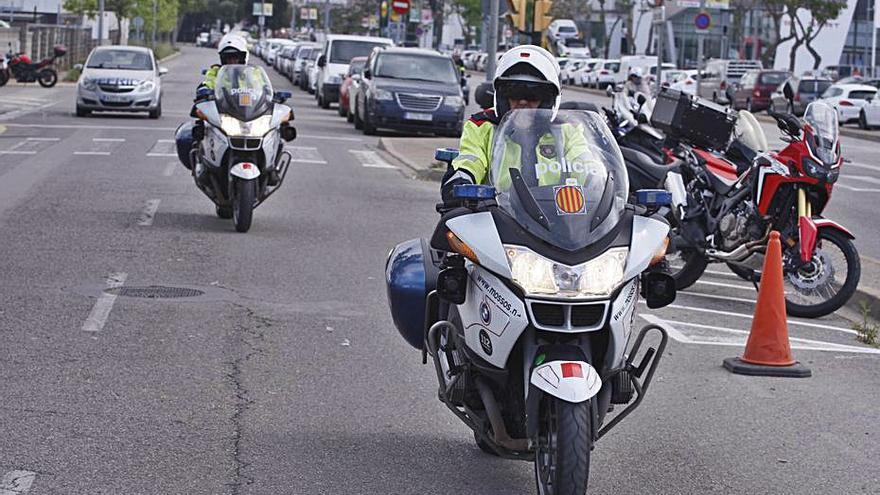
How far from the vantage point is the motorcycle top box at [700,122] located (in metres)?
12.7

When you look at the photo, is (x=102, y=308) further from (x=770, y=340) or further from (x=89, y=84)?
(x=89, y=84)

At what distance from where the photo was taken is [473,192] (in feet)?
19.1

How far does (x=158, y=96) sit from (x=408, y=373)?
25.0 m

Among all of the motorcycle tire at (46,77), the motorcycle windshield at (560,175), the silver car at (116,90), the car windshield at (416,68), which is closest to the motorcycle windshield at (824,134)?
the motorcycle windshield at (560,175)

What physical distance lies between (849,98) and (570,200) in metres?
42.9

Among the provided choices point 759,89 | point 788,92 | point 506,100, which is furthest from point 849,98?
point 506,100

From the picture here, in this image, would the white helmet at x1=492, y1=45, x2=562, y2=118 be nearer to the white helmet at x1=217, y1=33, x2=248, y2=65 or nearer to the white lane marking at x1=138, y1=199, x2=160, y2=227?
the white helmet at x1=217, y1=33, x2=248, y2=65

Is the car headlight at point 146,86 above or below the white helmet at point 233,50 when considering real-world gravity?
below

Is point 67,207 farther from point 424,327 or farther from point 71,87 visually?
point 71,87

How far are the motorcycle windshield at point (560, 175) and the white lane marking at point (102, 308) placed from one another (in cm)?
409

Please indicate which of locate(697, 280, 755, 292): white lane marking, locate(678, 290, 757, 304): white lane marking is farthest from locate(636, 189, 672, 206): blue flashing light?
locate(697, 280, 755, 292): white lane marking

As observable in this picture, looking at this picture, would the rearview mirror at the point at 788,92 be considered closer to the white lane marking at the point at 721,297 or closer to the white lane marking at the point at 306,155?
the white lane marking at the point at 721,297

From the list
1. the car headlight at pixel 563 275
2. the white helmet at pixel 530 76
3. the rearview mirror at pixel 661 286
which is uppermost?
the white helmet at pixel 530 76

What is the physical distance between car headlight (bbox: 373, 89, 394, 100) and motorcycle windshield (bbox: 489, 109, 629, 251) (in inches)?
972
